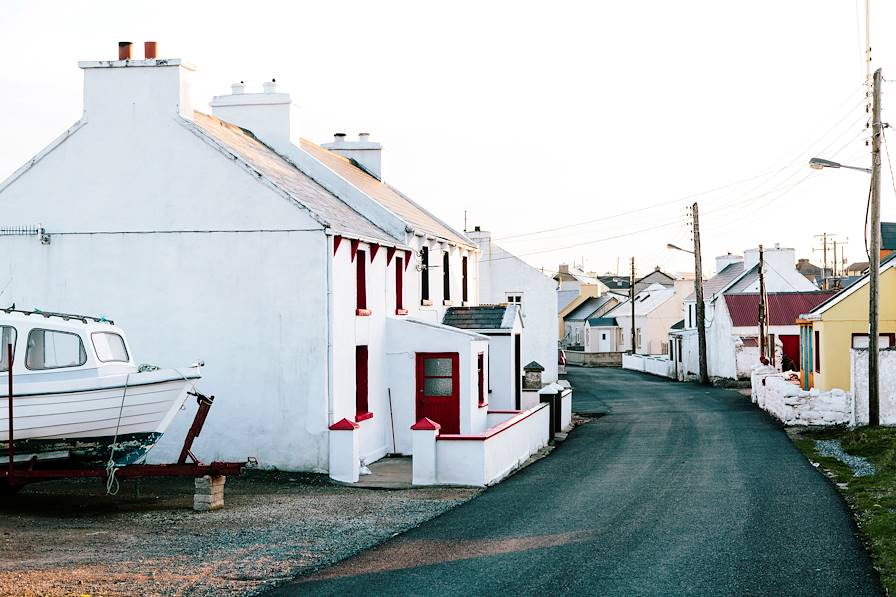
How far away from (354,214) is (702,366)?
109ft

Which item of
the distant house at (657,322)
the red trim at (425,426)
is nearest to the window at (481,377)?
the red trim at (425,426)

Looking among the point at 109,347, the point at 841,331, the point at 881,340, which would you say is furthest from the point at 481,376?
the point at 841,331

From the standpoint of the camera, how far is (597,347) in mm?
92438

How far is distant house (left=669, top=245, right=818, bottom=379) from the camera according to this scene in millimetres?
51625

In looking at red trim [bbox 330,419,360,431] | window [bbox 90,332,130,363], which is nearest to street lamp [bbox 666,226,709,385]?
red trim [bbox 330,419,360,431]

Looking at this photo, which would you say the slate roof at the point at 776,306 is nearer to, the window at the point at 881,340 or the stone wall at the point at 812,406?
the window at the point at 881,340

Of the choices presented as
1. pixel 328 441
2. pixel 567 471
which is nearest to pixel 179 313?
pixel 328 441

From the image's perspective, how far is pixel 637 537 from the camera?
44.9 ft

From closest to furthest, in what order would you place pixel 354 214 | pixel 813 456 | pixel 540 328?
pixel 813 456 < pixel 354 214 < pixel 540 328

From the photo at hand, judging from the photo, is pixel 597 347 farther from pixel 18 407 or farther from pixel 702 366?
pixel 18 407

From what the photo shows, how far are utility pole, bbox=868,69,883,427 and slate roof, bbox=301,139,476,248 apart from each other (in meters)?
12.2

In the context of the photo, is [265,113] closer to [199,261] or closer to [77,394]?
[199,261]

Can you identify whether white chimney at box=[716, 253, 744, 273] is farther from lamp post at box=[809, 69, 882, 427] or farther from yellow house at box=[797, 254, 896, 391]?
lamp post at box=[809, 69, 882, 427]

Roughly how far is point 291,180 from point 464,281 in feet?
39.7
